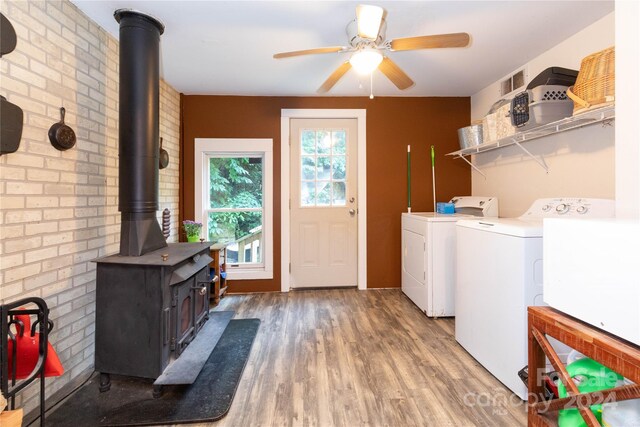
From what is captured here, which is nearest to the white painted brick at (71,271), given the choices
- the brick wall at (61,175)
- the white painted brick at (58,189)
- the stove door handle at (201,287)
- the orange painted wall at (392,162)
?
the brick wall at (61,175)

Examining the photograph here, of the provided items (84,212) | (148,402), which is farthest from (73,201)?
(148,402)

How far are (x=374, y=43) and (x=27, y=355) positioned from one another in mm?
2403

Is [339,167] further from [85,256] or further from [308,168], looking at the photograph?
[85,256]

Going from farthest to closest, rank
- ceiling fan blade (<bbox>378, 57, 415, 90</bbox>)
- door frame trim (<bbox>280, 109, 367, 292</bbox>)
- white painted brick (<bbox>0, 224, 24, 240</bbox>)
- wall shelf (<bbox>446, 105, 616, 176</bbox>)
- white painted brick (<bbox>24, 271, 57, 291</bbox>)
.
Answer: door frame trim (<bbox>280, 109, 367, 292</bbox>) → ceiling fan blade (<bbox>378, 57, 415, 90</bbox>) → wall shelf (<bbox>446, 105, 616, 176</bbox>) → white painted brick (<bbox>24, 271, 57, 291</bbox>) → white painted brick (<bbox>0, 224, 24, 240</bbox>)

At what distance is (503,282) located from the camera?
5.42 feet

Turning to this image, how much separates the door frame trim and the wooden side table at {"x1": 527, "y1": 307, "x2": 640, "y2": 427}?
2.32 metres

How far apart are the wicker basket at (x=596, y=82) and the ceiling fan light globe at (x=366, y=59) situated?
1.20 meters

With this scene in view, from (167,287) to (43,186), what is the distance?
2.74 ft

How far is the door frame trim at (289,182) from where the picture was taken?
11.0 ft

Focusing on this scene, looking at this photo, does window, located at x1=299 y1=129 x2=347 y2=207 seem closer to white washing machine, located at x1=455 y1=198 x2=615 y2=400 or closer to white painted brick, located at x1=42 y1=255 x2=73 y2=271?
white washing machine, located at x1=455 y1=198 x2=615 y2=400

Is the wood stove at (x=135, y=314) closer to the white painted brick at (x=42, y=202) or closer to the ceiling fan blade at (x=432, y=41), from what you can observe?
the white painted brick at (x=42, y=202)

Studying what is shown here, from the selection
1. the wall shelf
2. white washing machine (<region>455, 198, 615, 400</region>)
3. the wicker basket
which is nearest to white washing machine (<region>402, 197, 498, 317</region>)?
white washing machine (<region>455, 198, 615, 400</region>)

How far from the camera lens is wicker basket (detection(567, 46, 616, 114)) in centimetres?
156

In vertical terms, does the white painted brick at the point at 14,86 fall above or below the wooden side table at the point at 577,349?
above
